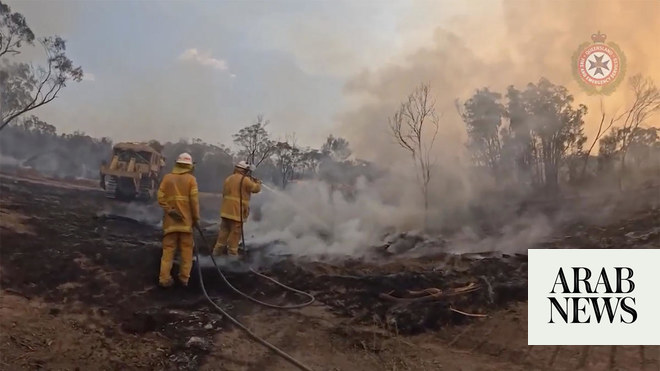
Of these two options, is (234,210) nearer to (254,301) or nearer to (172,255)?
(172,255)

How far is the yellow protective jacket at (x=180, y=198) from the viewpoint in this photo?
4156 mm

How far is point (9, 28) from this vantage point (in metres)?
4.43

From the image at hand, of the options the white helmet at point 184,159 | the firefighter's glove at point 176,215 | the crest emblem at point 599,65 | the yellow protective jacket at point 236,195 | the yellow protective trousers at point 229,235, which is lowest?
the yellow protective trousers at point 229,235

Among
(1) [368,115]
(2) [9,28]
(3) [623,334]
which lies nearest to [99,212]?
(2) [9,28]

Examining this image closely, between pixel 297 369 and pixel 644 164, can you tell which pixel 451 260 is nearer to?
pixel 297 369

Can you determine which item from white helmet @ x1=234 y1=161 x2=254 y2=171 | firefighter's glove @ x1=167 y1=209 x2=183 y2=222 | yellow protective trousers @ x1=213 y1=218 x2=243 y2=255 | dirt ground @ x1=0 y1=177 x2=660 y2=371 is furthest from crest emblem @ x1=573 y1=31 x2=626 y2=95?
firefighter's glove @ x1=167 y1=209 x2=183 y2=222

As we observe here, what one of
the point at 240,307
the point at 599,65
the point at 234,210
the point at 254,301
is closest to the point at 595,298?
the point at 599,65

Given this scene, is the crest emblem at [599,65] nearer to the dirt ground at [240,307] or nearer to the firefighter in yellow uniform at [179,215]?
the dirt ground at [240,307]

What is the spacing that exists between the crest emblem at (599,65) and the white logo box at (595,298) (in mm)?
1368

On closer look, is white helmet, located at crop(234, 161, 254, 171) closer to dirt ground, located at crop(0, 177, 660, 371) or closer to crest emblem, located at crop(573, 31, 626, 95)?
dirt ground, located at crop(0, 177, 660, 371)

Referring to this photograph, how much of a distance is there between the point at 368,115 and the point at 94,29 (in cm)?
252

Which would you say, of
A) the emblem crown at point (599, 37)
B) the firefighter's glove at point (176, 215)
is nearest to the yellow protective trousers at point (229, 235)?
the firefighter's glove at point (176, 215)

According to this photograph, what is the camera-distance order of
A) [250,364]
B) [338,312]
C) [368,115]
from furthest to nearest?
[368,115] < [338,312] < [250,364]

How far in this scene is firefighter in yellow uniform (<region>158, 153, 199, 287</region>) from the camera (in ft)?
13.6
